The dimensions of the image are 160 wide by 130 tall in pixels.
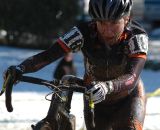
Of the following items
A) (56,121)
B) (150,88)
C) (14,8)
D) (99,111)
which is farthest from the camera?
(14,8)

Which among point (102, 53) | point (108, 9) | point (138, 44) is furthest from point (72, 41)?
point (138, 44)

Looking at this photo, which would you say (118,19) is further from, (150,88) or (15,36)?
(15,36)

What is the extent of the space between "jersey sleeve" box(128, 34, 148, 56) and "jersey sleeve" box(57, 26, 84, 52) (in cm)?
40

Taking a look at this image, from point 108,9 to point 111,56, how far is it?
0.47 meters

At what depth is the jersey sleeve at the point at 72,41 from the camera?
4.48 m

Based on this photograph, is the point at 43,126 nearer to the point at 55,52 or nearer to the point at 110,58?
the point at 55,52

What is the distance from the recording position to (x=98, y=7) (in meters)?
4.34

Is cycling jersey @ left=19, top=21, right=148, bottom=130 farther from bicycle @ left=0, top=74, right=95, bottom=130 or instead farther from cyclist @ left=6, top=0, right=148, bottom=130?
bicycle @ left=0, top=74, right=95, bottom=130

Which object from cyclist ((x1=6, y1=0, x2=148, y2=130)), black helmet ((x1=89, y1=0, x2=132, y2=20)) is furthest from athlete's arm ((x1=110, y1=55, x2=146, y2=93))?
black helmet ((x1=89, y1=0, x2=132, y2=20))

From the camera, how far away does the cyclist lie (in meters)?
4.29

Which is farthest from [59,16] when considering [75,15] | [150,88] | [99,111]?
[99,111]

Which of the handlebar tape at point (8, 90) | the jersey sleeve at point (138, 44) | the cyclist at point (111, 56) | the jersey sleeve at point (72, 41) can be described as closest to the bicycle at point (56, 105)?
the handlebar tape at point (8, 90)

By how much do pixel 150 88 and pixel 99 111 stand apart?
808 cm

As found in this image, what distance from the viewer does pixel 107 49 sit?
4590 millimetres
